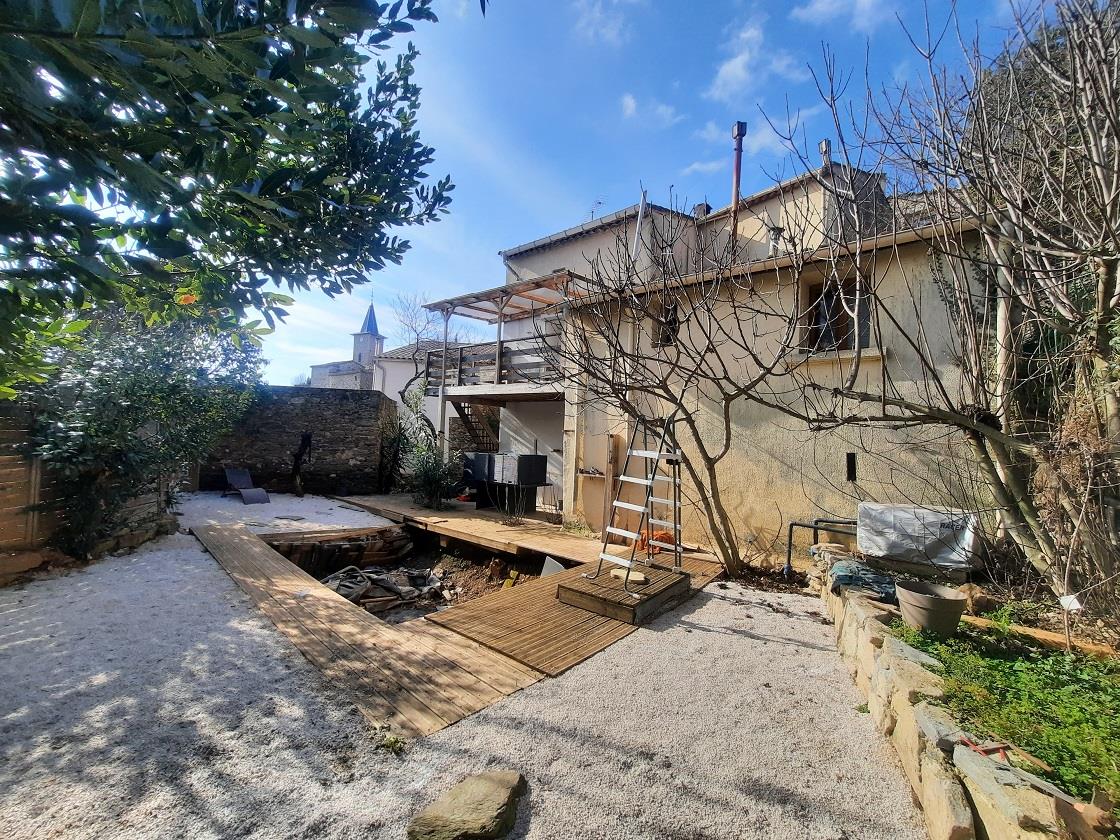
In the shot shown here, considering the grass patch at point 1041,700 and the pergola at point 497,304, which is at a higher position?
the pergola at point 497,304

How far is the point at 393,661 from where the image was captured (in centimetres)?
360

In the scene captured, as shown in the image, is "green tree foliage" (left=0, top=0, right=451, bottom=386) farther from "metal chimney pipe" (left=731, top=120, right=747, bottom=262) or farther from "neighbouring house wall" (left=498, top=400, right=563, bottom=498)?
"neighbouring house wall" (left=498, top=400, right=563, bottom=498)

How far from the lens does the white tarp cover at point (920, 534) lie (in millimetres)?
4867

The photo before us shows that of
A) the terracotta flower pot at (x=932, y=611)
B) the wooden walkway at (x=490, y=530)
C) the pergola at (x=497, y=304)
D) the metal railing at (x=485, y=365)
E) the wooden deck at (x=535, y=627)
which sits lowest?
the wooden walkway at (x=490, y=530)

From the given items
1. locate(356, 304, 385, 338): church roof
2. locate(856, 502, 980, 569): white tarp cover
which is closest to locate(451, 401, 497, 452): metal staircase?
locate(856, 502, 980, 569): white tarp cover

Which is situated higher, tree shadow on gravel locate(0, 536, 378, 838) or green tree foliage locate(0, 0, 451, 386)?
green tree foliage locate(0, 0, 451, 386)

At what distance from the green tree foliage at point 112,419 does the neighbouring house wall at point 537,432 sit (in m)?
6.60

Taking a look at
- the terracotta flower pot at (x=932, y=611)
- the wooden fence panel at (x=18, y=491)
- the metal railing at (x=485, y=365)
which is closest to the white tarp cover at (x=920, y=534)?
the terracotta flower pot at (x=932, y=611)

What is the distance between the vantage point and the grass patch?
208 centimetres

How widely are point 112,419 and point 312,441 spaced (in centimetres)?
734

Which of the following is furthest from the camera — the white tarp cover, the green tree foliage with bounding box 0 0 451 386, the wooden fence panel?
the wooden fence panel

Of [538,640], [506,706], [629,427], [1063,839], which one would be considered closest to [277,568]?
[538,640]

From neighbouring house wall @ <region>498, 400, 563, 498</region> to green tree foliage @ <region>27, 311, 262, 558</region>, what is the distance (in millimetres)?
6604

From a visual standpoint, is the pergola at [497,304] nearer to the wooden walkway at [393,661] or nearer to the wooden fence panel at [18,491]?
the wooden walkway at [393,661]
